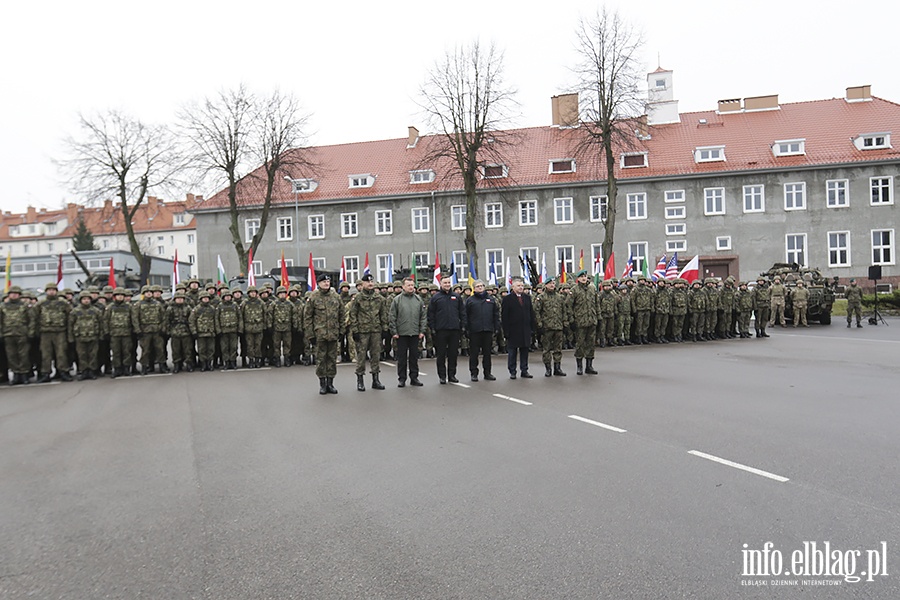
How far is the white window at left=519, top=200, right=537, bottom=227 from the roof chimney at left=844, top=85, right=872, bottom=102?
23.2 meters

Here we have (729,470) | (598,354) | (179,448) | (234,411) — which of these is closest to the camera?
(729,470)

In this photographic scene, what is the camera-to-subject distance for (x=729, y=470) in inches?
242

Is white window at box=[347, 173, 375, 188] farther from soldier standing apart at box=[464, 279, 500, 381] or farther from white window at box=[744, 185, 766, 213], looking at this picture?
soldier standing apart at box=[464, 279, 500, 381]

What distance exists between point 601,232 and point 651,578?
4218cm

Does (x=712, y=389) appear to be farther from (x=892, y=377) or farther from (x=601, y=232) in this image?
(x=601, y=232)

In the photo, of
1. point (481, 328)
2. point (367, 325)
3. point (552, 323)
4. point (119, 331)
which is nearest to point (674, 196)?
point (552, 323)

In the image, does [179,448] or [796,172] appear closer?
[179,448]

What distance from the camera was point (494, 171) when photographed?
4072 centimetres

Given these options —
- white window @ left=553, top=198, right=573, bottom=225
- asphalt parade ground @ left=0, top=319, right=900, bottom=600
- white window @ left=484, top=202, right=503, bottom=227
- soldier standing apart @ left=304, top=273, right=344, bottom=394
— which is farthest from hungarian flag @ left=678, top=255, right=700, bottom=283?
white window @ left=484, top=202, right=503, bottom=227

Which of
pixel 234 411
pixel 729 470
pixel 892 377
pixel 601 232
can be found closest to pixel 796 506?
pixel 729 470

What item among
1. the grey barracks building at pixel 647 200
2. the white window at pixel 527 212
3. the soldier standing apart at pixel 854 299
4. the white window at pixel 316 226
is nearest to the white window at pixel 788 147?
the grey barracks building at pixel 647 200

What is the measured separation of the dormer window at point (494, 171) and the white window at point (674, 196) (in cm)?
1055

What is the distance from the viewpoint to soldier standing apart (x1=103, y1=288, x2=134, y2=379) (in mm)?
15102

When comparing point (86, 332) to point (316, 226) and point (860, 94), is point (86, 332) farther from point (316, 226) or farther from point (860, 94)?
point (860, 94)
